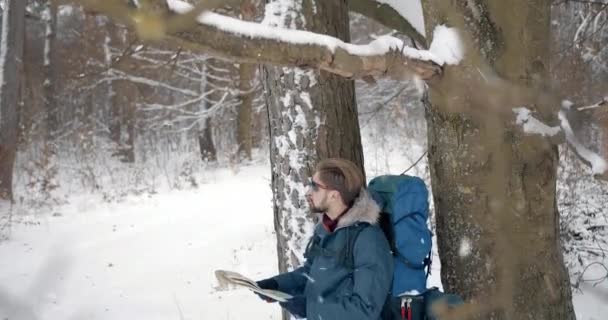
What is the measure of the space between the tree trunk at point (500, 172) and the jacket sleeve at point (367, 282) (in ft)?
1.33

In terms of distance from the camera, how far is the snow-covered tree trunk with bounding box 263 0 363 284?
2807mm

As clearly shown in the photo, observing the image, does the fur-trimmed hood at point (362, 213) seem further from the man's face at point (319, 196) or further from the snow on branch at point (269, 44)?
the snow on branch at point (269, 44)

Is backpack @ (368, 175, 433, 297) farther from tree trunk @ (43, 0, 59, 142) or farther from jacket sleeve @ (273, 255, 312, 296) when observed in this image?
tree trunk @ (43, 0, 59, 142)

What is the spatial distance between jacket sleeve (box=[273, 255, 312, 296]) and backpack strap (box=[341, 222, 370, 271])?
1.18 ft

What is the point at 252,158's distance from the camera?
13.2m

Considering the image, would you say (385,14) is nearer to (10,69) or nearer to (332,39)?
(332,39)

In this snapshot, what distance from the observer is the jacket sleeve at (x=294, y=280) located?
96.0 inches

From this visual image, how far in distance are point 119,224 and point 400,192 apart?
631cm

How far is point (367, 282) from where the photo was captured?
1.96 meters

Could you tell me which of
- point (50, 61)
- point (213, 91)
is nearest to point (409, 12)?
point (213, 91)

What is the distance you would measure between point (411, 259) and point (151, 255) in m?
4.76

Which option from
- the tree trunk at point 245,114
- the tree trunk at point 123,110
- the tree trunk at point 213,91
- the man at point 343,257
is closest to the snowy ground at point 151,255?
the man at point 343,257

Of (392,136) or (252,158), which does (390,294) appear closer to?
(392,136)

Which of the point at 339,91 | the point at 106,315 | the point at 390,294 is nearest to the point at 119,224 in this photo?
the point at 106,315
